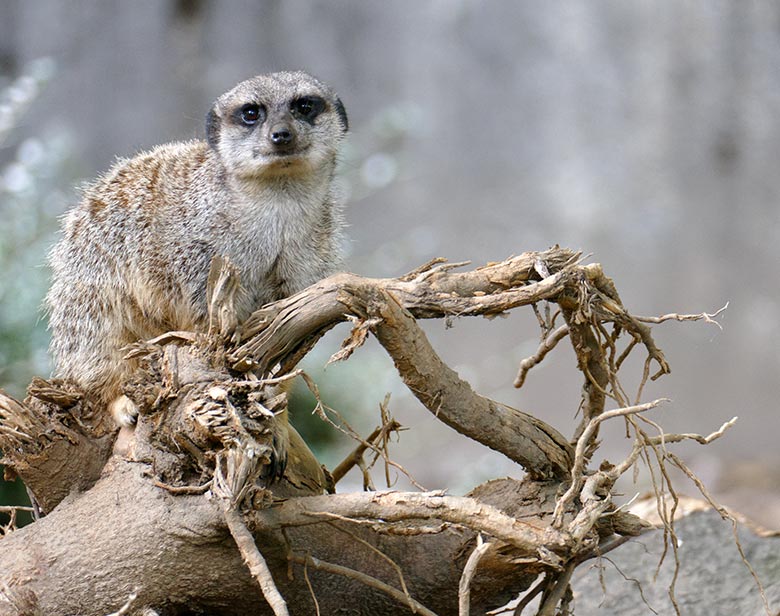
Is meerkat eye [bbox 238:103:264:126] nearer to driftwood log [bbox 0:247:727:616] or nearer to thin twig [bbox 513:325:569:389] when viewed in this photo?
driftwood log [bbox 0:247:727:616]

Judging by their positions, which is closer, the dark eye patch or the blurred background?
the dark eye patch

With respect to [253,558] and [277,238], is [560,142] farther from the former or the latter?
[253,558]

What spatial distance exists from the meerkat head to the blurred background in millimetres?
3212

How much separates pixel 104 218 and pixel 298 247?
0.56 meters

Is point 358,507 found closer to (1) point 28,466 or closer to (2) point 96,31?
(1) point 28,466

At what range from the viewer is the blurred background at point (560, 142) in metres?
6.03

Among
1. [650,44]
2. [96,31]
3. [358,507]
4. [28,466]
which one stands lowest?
→ [28,466]

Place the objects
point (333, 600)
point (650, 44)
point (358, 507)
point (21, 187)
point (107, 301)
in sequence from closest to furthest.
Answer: point (358, 507) → point (333, 600) → point (107, 301) → point (21, 187) → point (650, 44)

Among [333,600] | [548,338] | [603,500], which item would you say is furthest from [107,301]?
[603,500]

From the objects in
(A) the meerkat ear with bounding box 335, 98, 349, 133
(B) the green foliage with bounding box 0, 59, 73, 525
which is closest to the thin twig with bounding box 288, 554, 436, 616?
(A) the meerkat ear with bounding box 335, 98, 349, 133

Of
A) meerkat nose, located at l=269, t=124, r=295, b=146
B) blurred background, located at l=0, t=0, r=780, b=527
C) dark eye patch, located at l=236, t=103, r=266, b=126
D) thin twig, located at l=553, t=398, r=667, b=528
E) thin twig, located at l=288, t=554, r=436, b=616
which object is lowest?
thin twig, located at l=288, t=554, r=436, b=616

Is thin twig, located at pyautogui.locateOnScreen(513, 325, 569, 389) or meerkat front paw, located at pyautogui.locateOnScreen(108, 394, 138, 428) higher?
thin twig, located at pyautogui.locateOnScreen(513, 325, 569, 389)

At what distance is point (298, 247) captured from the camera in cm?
253

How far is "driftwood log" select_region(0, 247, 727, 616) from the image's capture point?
→ 1856mm
